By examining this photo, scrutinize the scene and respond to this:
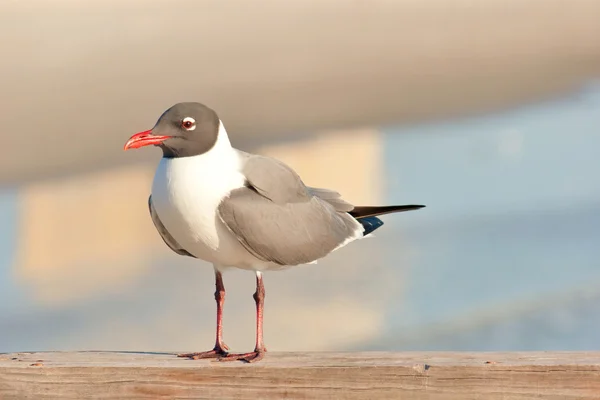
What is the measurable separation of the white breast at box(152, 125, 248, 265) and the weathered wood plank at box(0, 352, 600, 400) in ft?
2.03

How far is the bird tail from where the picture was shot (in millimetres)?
3883

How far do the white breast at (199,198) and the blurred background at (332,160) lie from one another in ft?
7.25

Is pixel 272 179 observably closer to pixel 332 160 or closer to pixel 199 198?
pixel 199 198

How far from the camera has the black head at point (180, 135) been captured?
344 centimetres

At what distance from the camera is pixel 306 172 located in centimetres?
1038

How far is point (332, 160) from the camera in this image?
1081cm

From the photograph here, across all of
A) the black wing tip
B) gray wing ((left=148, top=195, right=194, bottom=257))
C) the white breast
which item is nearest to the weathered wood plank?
the white breast

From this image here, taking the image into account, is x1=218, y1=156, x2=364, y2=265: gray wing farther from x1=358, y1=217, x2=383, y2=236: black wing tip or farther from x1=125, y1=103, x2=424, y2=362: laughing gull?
x1=358, y1=217, x2=383, y2=236: black wing tip

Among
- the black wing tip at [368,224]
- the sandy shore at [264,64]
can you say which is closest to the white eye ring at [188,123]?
the black wing tip at [368,224]

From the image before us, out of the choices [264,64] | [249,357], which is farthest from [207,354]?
[264,64]

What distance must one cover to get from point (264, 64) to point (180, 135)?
12.7 meters

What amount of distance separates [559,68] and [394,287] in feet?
32.1

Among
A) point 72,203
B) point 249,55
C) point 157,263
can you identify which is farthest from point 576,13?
point 157,263

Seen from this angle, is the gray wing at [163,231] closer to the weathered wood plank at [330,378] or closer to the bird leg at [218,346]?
the bird leg at [218,346]
